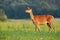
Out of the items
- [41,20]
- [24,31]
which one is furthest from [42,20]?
[24,31]

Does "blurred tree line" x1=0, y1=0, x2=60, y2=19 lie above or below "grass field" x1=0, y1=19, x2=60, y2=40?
above

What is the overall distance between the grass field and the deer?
0.12 ft

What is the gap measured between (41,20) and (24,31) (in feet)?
0.76

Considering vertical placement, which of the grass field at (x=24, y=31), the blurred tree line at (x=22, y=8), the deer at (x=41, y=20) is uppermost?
the blurred tree line at (x=22, y=8)

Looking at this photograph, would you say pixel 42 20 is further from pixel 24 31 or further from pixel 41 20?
pixel 24 31

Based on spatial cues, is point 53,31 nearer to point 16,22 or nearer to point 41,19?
point 41,19

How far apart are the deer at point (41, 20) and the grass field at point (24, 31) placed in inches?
1.5

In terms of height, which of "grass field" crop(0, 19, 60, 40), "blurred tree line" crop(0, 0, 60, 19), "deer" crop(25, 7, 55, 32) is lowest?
"grass field" crop(0, 19, 60, 40)

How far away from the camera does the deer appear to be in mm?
2074

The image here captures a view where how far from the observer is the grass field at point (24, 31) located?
205cm

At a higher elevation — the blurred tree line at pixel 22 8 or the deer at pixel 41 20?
the blurred tree line at pixel 22 8

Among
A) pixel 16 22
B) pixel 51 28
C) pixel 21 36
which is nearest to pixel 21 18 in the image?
pixel 16 22

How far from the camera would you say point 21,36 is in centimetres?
205

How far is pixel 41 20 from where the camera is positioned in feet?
6.97
